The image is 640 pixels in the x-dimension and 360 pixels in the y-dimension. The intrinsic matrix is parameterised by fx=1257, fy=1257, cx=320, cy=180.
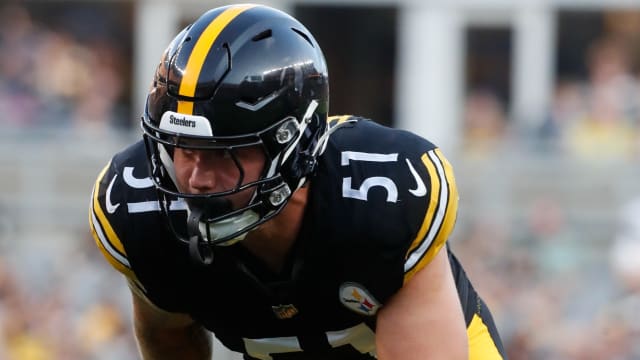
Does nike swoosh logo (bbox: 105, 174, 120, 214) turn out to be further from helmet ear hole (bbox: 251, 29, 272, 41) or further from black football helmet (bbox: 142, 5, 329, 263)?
helmet ear hole (bbox: 251, 29, 272, 41)

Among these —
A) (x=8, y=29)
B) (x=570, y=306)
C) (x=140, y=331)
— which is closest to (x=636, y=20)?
→ (x=570, y=306)

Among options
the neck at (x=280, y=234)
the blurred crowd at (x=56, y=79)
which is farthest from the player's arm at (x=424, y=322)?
the blurred crowd at (x=56, y=79)

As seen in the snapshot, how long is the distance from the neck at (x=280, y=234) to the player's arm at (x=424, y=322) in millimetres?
283

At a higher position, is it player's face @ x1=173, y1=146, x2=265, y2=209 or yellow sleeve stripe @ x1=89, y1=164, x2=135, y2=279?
player's face @ x1=173, y1=146, x2=265, y2=209

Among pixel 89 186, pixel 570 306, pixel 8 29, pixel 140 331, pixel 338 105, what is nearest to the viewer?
pixel 140 331

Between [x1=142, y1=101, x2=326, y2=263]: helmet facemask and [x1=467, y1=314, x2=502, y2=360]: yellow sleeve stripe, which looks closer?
[x1=142, y1=101, x2=326, y2=263]: helmet facemask

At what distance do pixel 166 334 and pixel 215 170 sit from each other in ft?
2.48

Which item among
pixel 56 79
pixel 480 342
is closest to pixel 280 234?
pixel 480 342

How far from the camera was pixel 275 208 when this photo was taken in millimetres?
2918

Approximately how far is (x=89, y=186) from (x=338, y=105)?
3614 millimetres

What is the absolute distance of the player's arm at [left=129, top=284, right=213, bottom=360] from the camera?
3.37 meters

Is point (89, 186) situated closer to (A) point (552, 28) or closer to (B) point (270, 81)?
(A) point (552, 28)

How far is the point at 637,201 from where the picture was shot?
8336 millimetres

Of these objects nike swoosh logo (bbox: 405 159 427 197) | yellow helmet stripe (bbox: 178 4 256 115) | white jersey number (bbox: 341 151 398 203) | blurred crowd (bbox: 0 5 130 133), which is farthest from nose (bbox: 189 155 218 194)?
blurred crowd (bbox: 0 5 130 133)
